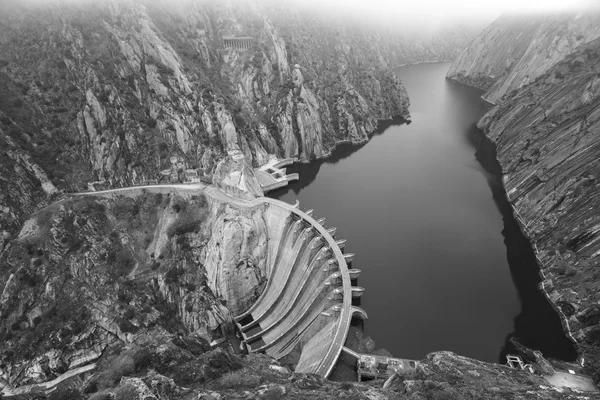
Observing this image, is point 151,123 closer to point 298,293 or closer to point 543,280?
point 298,293

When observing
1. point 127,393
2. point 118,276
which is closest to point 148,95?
point 118,276

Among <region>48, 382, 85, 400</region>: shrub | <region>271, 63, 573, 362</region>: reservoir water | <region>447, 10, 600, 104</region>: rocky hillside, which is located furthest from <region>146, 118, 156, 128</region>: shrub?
<region>447, 10, 600, 104</region>: rocky hillside

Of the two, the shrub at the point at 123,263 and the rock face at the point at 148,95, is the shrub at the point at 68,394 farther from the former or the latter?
the rock face at the point at 148,95

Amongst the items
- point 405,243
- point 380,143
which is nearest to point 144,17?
point 380,143

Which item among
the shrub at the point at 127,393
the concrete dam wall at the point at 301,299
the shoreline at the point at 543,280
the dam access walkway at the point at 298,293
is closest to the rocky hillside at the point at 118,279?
the dam access walkway at the point at 298,293

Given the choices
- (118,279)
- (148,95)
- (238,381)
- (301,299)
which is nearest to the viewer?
(238,381)

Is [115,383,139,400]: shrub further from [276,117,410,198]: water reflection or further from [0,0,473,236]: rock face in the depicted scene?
[276,117,410,198]: water reflection

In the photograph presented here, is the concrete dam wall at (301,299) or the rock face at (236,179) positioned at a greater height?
the rock face at (236,179)
